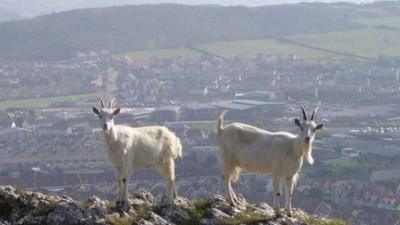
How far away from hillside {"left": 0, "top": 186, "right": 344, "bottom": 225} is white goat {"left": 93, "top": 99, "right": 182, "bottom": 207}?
52 cm

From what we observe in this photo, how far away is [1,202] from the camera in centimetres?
1730

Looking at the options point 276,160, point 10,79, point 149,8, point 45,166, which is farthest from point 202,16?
point 276,160

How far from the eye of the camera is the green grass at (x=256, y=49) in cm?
11600

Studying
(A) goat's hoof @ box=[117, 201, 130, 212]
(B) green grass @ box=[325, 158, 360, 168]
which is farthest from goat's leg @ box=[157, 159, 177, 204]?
(B) green grass @ box=[325, 158, 360, 168]

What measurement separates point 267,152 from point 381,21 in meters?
131

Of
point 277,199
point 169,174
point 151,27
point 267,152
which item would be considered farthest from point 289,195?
point 151,27

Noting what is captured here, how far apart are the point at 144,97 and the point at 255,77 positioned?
23391mm

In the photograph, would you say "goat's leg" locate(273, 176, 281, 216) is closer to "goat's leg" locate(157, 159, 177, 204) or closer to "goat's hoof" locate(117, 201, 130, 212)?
"goat's leg" locate(157, 159, 177, 204)

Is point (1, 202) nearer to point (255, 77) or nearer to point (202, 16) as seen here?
point (255, 77)

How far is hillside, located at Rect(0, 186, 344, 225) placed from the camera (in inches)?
637

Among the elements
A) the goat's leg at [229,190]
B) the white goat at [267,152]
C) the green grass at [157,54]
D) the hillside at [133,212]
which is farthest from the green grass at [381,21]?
the hillside at [133,212]

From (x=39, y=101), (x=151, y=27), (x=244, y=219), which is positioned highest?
(x=151, y=27)

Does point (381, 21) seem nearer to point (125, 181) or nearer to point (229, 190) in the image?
point (229, 190)

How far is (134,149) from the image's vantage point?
Answer: 58.9 ft
